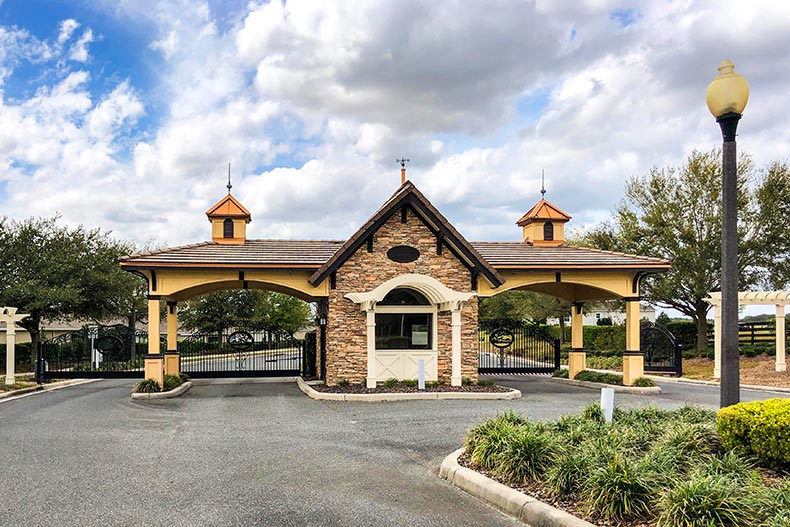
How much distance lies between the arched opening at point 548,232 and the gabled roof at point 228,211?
1029cm

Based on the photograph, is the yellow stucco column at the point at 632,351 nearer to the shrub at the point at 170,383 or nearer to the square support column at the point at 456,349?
the square support column at the point at 456,349

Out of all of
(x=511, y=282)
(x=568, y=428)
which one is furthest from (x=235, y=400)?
(x=568, y=428)

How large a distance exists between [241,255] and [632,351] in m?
11.8

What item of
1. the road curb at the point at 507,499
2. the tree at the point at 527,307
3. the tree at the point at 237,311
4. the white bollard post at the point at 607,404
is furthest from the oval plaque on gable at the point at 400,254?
the tree at the point at 237,311

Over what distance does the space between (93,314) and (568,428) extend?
982 inches

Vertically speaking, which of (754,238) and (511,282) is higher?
(754,238)

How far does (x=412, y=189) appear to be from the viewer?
18.1m

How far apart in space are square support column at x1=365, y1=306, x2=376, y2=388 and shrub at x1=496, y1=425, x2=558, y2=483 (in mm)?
10067

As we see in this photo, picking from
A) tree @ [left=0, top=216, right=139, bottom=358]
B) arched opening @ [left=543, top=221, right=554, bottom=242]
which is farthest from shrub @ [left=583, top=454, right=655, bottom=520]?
tree @ [left=0, top=216, right=139, bottom=358]

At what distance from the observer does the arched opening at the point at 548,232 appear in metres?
23.9

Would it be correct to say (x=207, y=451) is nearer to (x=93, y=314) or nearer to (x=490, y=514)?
(x=490, y=514)

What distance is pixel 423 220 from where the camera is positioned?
18.8 metres

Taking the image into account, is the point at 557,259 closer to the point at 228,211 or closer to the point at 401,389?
the point at 401,389

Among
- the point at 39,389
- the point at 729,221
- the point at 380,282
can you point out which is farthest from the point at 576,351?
the point at 39,389
